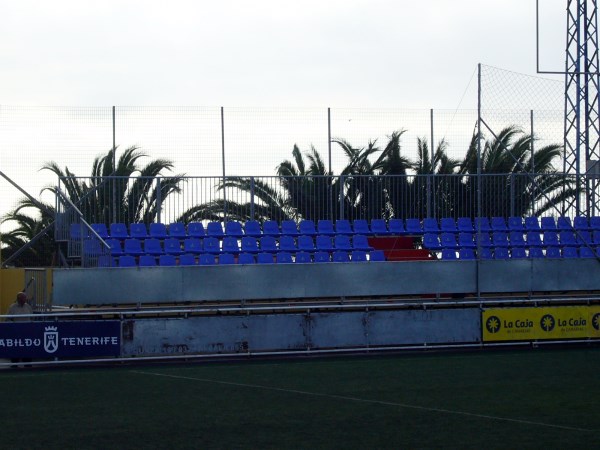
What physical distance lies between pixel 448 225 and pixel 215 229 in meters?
6.53

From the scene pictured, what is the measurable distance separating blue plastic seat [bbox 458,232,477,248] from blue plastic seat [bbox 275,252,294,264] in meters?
4.92

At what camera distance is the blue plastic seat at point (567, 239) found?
27.5 metres

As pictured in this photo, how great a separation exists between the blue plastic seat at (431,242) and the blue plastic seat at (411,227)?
33 cm

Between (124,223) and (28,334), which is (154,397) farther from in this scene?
(124,223)

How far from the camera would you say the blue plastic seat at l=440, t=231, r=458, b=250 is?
26.8 metres

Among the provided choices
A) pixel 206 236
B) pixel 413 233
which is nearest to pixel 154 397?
pixel 206 236

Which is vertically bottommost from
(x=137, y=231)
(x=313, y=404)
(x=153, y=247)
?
(x=313, y=404)

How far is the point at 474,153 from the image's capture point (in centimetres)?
3209

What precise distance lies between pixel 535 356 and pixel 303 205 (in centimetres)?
932

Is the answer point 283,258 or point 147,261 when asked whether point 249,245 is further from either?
point 147,261

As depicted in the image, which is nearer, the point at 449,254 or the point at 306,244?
the point at 306,244

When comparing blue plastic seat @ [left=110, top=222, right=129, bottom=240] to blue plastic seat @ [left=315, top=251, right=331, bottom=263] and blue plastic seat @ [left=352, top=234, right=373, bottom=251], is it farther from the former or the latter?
blue plastic seat @ [left=352, top=234, right=373, bottom=251]

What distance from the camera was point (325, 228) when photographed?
26672 mm

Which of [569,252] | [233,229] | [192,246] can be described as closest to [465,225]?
[569,252]
